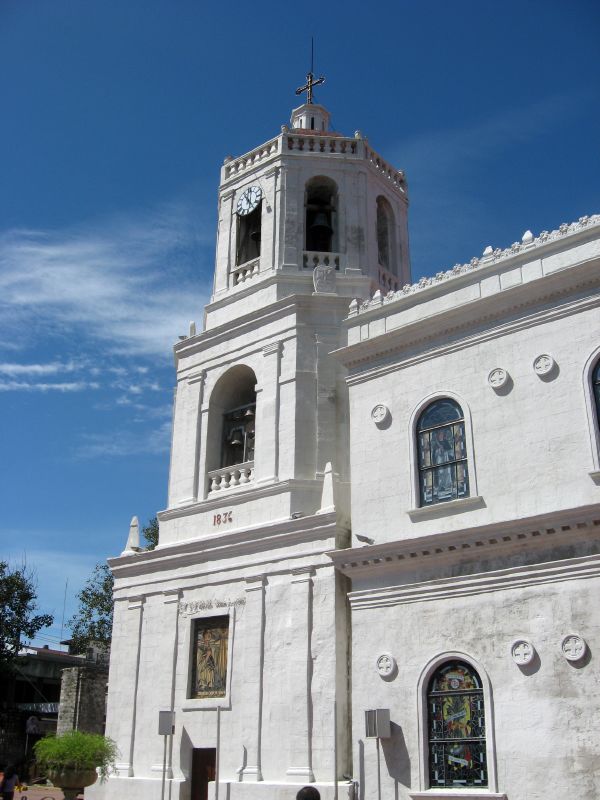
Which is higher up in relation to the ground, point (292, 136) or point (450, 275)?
point (292, 136)

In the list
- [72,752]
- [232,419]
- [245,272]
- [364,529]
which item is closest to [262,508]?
[364,529]

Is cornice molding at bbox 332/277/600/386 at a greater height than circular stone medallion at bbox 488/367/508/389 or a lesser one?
greater

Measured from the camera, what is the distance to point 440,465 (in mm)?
18578

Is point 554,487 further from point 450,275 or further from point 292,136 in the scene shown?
point 292,136

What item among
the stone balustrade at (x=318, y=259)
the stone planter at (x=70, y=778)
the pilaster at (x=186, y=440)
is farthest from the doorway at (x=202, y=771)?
the stone balustrade at (x=318, y=259)

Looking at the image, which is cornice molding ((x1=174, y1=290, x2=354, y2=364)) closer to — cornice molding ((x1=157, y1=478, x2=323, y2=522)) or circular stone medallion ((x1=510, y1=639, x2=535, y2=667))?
cornice molding ((x1=157, y1=478, x2=323, y2=522))

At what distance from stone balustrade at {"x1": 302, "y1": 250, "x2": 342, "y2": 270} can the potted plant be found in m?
13.6

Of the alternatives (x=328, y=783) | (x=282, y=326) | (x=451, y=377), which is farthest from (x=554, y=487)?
(x=282, y=326)

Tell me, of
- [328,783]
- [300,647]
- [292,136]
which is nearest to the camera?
[328,783]

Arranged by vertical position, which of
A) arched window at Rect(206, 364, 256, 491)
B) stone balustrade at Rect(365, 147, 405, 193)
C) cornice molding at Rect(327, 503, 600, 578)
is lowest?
cornice molding at Rect(327, 503, 600, 578)

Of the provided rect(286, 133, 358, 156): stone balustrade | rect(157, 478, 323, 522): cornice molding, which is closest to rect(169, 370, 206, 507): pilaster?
rect(157, 478, 323, 522): cornice molding

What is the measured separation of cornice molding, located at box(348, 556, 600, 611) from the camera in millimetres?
15617

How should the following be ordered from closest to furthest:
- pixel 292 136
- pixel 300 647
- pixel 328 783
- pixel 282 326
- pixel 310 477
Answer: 1. pixel 328 783
2. pixel 300 647
3. pixel 310 477
4. pixel 282 326
5. pixel 292 136

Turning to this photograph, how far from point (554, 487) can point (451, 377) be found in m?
3.68
